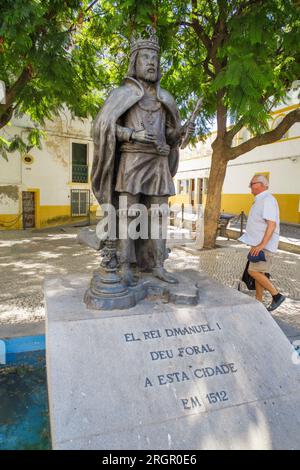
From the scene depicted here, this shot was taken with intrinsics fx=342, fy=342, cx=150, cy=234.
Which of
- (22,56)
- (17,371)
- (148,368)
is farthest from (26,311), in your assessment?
(22,56)

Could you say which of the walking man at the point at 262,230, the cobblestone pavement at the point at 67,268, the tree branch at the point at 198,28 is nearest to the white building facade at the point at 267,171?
the tree branch at the point at 198,28

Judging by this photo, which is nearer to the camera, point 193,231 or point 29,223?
point 193,231

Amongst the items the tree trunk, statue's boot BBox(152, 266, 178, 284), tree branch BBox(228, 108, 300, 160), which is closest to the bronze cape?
statue's boot BBox(152, 266, 178, 284)

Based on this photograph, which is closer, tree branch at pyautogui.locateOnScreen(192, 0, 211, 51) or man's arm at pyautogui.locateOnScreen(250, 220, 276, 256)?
man's arm at pyautogui.locateOnScreen(250, 220, 276, 256)

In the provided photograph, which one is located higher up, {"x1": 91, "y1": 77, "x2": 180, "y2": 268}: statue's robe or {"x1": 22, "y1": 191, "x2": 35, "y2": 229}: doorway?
{"x1": 91, "y1": 77, "x2": 180, "y2": 268}: statue's robe

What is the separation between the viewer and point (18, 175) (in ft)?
51.5

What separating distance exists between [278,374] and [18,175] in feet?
50.6

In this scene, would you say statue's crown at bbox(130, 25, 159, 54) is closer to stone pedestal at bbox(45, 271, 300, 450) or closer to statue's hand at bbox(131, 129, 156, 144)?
statue's hand at bbox(131, 129, 156, 144)

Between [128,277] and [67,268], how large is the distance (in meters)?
4.48

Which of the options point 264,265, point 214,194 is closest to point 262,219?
point 264,265

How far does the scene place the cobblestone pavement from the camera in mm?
4629

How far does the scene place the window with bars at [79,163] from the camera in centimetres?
1803

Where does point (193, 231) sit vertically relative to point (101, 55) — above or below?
below

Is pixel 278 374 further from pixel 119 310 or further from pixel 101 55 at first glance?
pixel 101 55
